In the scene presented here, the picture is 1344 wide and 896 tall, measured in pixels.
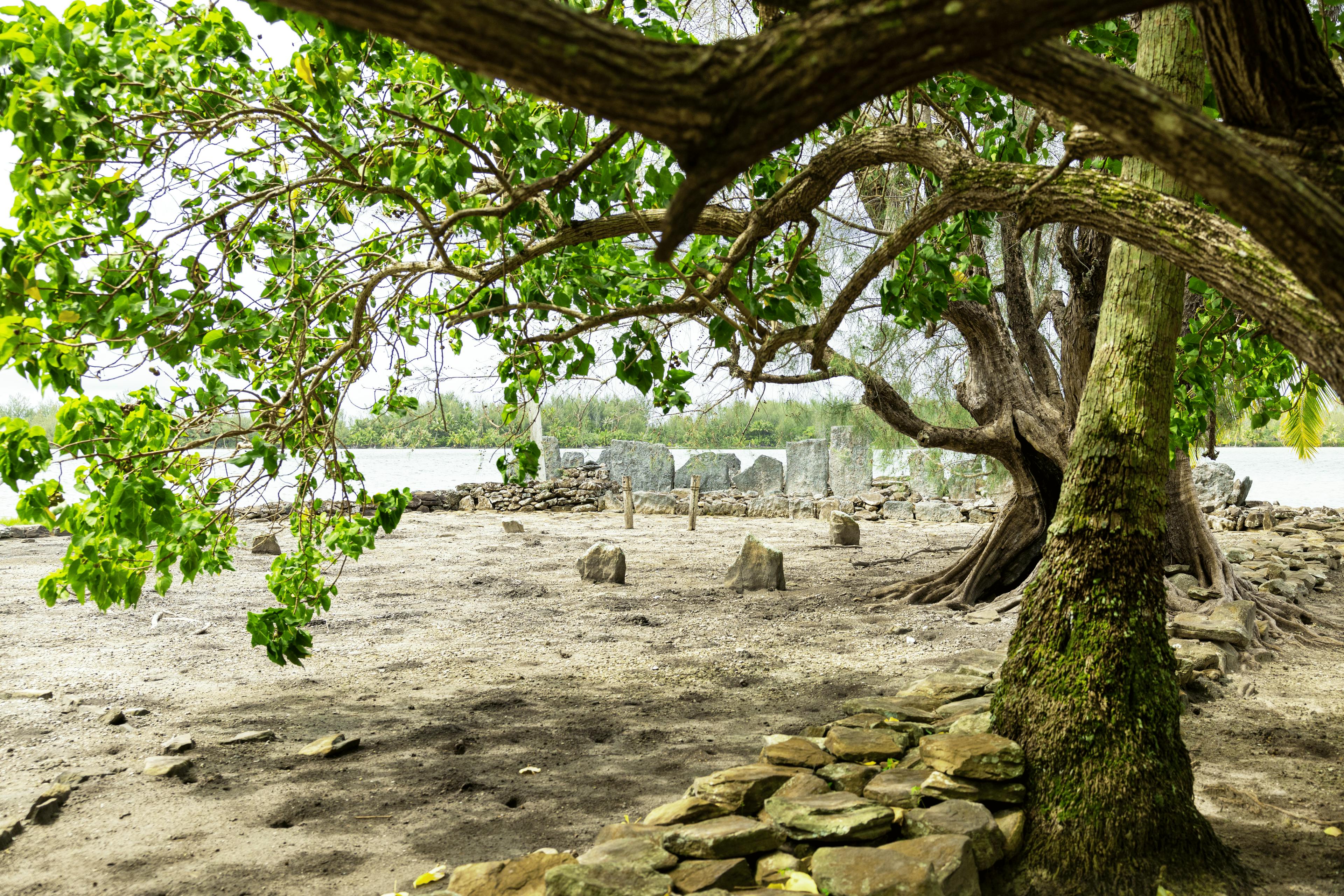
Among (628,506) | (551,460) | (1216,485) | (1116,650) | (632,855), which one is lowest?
(632,855)

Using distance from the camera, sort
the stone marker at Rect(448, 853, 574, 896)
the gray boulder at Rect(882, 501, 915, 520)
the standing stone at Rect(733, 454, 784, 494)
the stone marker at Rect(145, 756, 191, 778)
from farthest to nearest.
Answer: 1. the standing stone at Rect(733, 454, 784, 494)
2. the gray boulder at Rect(882, 501, 915, 520)
3. the stone marker at Rect(145, 756, 191, 778)
4. the stone marker at Rect(448, 853, 574, 896)

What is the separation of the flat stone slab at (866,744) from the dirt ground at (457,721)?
2.67ft

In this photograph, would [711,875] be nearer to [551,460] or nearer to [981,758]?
[981,758]

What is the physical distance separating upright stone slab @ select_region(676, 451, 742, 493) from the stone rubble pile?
2007 centimetres

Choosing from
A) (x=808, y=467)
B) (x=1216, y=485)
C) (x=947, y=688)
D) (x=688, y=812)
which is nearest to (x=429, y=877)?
(x=688, y=812)

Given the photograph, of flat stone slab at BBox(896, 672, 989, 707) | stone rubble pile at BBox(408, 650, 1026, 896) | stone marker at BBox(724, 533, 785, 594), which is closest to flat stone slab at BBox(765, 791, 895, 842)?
stone rubble pile at BBox(408, 650, 1026, 896)

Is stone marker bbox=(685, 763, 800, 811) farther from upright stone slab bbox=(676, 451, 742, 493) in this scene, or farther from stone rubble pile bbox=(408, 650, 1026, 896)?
upright stone slab bbox=(676, 451, 742, 493)

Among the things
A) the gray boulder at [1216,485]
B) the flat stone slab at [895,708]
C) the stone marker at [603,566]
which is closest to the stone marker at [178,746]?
the flat stone slab at [895,708]

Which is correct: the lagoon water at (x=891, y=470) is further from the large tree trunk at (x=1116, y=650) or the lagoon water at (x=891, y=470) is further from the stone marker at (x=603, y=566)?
the large tree trunk at (x=1116, y=650)

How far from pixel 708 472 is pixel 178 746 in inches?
774

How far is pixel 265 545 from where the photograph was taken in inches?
492

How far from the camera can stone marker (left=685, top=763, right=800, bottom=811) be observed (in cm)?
329

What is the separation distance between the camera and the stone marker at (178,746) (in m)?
4.69

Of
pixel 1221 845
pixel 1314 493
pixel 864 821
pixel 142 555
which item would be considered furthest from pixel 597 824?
pixel 1314 493
